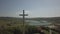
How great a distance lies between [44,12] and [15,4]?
37cm

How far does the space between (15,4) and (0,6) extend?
0.18m

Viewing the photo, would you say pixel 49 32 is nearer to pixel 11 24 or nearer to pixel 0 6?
pixel 11 24

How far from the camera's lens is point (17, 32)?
1192mm

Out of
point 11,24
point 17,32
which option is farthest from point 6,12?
point 17,32

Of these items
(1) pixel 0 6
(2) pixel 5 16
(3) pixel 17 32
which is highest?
(1) pixel 0 6

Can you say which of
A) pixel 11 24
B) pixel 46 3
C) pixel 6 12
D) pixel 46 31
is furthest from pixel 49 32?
pixel 6 12

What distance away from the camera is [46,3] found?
4.06 feet

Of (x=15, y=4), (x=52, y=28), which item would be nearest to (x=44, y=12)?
(x=52, y=28)

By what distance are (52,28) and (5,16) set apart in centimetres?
59

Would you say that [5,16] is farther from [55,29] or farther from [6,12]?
[55,29]

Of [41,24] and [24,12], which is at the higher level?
[24,12]

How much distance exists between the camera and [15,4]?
1229 mm

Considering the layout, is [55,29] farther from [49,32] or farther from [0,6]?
[0,6]

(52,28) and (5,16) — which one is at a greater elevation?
(5,16)
